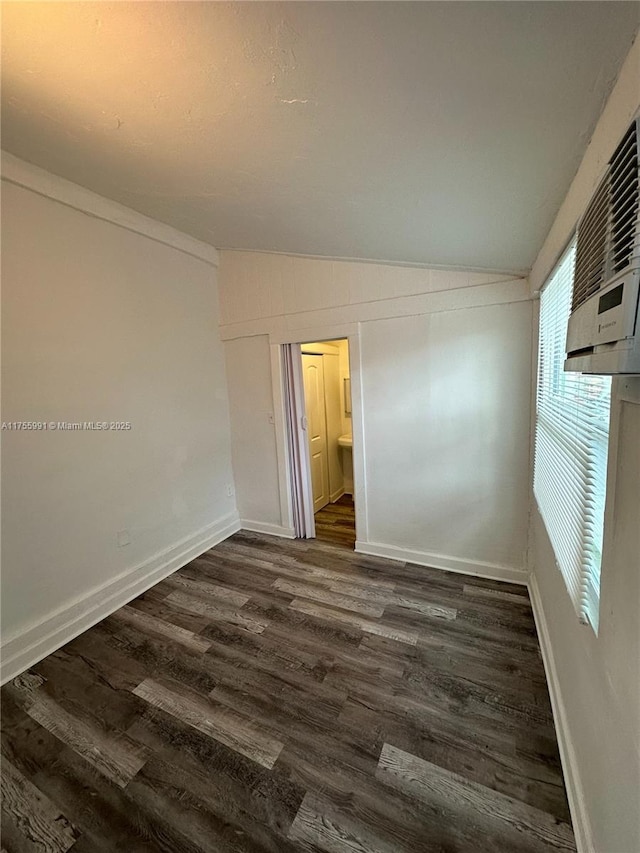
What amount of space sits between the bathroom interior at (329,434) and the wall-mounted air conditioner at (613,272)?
2745 mm

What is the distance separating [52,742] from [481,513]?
8.76 feet

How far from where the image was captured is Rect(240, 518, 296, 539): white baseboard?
10.4 feet

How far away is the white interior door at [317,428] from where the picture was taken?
3691 mm

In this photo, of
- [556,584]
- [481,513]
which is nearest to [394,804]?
[556,584]

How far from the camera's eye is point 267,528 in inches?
130

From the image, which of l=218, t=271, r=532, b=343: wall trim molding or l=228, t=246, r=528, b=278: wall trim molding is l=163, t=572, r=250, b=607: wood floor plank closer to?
l=218, t=271, r=532, b=343: wall trim molding

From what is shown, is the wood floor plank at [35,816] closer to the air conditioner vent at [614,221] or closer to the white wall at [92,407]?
the white wall at [92,407]

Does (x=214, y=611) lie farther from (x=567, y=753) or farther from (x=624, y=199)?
(x=624, y=199)

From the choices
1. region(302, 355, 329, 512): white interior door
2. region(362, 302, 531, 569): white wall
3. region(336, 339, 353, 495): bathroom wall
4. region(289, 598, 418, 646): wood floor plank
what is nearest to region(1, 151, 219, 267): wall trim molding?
region(302, 355, 329, 512): white interior door

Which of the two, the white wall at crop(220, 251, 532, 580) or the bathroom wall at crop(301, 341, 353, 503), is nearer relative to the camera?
the white wall at crop(220, 251, 532, 580)

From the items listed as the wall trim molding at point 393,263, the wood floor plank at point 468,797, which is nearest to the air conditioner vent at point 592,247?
the wall trim molding at point 393,263

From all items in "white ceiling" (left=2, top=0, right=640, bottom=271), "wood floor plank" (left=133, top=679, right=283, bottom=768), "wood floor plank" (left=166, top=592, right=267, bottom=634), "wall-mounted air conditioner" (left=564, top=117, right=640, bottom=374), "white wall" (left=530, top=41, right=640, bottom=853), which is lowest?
"wood floor plank" (left=133, top=679, right=283, bottom=768)

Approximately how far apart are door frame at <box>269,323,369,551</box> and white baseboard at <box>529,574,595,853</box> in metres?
1.39

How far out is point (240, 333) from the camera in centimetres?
308
